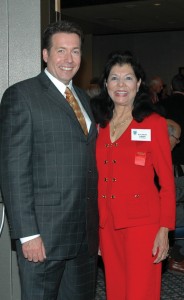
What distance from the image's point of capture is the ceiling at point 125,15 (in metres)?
11.4

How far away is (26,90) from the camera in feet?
8.16

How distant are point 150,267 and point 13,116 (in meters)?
1.10

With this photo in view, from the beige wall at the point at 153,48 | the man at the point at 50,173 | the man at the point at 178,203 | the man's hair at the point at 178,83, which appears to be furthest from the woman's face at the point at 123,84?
the beige wall at the point at 153,48

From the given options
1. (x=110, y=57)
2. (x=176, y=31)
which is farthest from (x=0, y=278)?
(x=176, y=31)

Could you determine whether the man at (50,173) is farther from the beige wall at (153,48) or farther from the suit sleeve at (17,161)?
the beige wall at (153,48)

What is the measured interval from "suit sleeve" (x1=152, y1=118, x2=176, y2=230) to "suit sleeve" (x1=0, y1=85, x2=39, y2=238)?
0.68m

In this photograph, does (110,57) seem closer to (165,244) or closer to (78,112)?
(78,112)

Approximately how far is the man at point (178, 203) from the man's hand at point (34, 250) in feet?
6.72

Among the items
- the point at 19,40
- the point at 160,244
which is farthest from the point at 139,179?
the point at 19,40

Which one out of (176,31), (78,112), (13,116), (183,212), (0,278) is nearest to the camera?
(13,116)

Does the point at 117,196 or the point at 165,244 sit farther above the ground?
the point at 117,196

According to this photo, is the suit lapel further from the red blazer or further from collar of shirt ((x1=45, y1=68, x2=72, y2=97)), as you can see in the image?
the red blazer

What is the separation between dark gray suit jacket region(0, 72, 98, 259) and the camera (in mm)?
2426

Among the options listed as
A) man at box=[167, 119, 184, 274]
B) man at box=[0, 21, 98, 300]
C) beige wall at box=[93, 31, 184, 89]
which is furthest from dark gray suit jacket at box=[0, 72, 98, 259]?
beige wall at box=[93, 31, 184, 89]
